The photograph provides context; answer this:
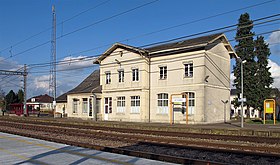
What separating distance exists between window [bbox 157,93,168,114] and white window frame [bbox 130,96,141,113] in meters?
2.42

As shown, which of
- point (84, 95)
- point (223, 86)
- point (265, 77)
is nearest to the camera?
point (223, 86)

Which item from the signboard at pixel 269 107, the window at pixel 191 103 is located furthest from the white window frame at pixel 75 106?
the signboard at pixel 269 107

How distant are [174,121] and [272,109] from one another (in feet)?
29.9

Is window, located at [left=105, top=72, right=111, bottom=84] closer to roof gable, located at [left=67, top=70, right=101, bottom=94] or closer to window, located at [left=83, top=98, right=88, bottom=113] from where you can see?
roof gable, located at [left=67, top=70, right=101, bottom=94]

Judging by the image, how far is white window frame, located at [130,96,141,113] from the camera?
33656 millimetres

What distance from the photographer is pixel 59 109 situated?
200 ft

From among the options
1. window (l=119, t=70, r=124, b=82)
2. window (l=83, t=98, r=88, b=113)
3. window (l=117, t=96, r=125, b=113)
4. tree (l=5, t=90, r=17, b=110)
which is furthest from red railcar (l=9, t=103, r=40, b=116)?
window (l=119, t=70, r=124, b=82)

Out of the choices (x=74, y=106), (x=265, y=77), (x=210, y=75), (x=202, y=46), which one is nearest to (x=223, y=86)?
(x=210, y=75)

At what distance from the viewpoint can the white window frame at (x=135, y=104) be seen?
110 feet

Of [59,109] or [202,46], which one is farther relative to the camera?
[59,109]

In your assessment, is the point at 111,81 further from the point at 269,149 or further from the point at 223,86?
the point at 269,149

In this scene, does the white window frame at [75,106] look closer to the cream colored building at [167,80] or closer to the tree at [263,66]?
the cream colored building at [167,80]

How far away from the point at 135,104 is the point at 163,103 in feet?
11.4

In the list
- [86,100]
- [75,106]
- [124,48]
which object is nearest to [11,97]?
[75,106]
